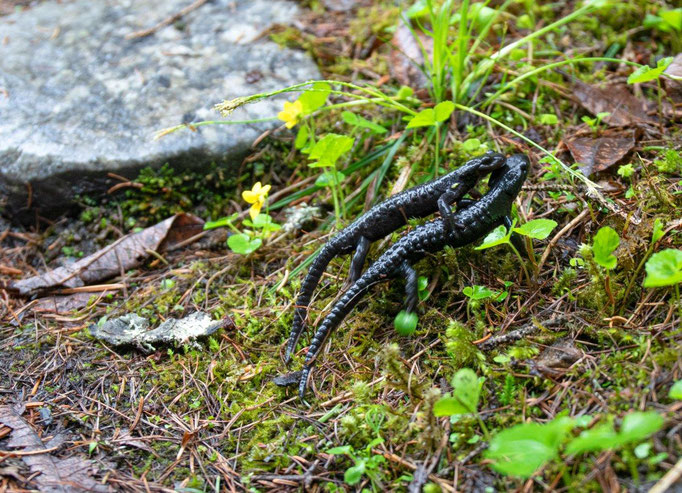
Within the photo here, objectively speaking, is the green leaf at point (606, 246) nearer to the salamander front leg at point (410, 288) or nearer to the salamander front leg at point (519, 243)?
the salamander front leg at point (519, 243)

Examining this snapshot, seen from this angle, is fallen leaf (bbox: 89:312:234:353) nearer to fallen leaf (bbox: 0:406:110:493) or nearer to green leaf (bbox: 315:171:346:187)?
fallen leaf (bbox: 0:406:110:493)

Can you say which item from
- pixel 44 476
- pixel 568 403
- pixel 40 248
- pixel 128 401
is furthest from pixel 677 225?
pixel 40 248

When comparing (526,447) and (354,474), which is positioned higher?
(526,447)

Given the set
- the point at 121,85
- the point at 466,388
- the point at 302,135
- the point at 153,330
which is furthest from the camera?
the point at 121,85

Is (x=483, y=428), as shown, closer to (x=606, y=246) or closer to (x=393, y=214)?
(x=606, y=246)

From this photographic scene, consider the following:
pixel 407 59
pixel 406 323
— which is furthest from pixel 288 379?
pixel 407 59

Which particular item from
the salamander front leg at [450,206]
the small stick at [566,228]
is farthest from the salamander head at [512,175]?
the small stick at [566,228]
